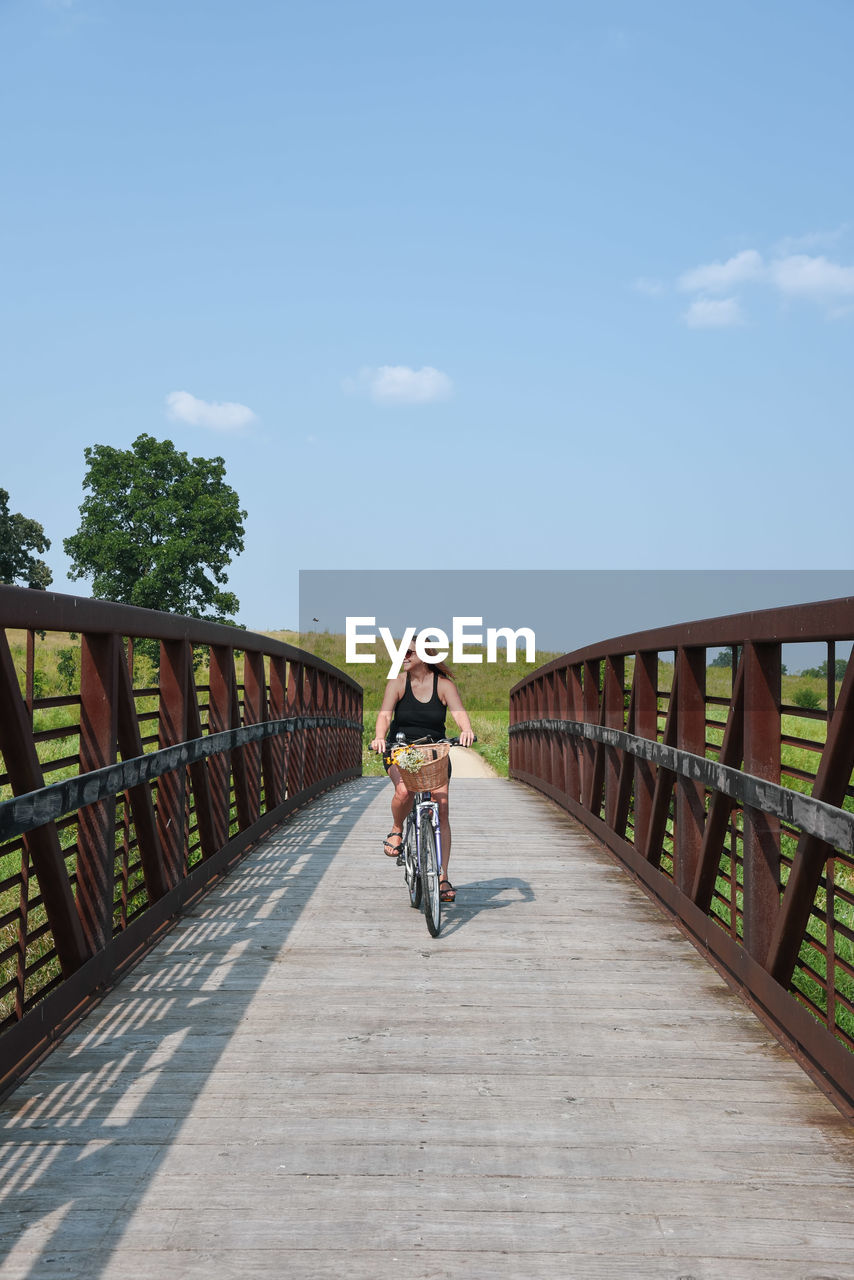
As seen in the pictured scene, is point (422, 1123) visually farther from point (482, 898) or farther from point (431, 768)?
point (482, 898)

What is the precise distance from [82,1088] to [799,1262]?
2393 millimetres

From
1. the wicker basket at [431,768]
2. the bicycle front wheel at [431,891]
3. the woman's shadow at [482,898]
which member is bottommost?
the woman's shadow at [482,898]

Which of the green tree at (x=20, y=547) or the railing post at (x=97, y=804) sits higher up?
the green tree at (x=20, y=547)

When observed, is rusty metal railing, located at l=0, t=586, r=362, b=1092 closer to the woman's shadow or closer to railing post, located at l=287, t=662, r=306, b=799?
railing post, located at l=287, t=662, r=306, b=799

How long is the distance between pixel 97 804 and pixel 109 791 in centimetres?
11

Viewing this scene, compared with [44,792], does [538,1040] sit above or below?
below

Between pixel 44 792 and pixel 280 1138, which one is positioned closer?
pixel 280 1138

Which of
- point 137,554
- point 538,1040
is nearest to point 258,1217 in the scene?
point 538,1040

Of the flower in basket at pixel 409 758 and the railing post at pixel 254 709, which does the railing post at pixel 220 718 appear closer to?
the railing post at pixel 254 709

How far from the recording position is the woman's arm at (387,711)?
6.88 metres

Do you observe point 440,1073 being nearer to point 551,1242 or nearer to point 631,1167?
point 631,1167

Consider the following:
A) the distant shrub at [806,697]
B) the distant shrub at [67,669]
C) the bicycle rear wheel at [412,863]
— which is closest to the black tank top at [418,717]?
the bicycle rear wheel at [412,863]

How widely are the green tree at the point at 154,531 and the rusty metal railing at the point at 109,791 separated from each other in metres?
44.7

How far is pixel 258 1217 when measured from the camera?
10.4 feet
